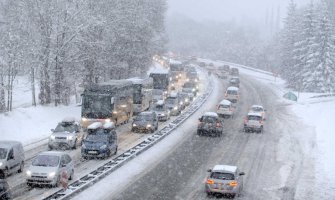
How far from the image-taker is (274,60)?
140m

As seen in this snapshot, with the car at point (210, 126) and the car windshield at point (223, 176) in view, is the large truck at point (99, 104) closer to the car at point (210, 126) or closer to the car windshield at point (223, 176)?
the car at point (210, 126)

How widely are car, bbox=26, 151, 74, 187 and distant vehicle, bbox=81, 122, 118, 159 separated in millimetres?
6040

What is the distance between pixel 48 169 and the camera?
27625 millimetres

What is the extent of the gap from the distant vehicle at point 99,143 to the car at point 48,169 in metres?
6.04

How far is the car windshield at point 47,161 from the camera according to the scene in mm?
28109

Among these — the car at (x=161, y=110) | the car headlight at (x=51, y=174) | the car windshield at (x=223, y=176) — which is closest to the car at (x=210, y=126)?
the car at (x=161, y=110)

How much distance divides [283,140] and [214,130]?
5.57 metres

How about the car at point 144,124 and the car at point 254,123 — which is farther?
the car at point 254,123

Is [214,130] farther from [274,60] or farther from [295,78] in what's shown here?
[274,60]

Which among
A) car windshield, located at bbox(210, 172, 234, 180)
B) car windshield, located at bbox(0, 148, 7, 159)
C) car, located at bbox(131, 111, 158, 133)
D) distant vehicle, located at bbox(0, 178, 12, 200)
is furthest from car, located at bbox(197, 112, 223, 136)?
distant vehicle, located at bbox(0, 178, 12, 200)

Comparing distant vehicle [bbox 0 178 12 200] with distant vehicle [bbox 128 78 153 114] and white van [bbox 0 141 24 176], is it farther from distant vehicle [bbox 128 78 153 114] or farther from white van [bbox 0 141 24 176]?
distant vehicle [bbox 128 78 153 114]

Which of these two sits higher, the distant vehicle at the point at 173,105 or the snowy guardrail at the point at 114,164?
the distant vehicle at the point at 173,105

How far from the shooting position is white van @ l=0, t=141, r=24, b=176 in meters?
29.2

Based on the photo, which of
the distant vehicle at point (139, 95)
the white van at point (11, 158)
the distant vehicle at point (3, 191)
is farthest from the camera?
the distant vehicle at point (139, 95)
